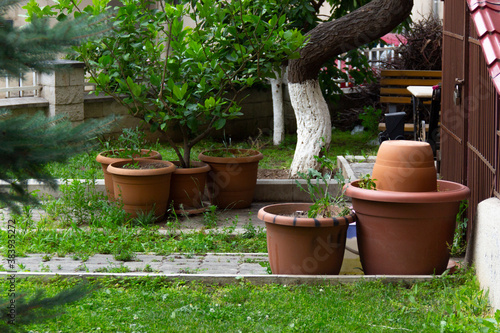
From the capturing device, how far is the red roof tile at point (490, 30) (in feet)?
11.9

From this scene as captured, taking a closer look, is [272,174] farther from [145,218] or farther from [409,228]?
[409,228]

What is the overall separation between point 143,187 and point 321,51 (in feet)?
11.1

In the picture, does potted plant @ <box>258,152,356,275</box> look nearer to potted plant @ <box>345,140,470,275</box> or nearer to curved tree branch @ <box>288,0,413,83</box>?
potted plant @ <box>345,140,470,275</box>

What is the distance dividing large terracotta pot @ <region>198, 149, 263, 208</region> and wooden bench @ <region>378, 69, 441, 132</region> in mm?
5235

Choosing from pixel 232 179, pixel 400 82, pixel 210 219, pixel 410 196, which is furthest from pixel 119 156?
pixel 400 82

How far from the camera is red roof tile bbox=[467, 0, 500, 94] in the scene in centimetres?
364

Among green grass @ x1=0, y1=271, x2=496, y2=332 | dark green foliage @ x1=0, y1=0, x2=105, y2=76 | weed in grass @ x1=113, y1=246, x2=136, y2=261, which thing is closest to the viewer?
dark green foliage @ x1=0, y1=0, x2=105, y2=76

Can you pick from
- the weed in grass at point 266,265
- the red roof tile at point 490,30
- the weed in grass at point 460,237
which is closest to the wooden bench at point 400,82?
the weed in grass at point 460,237

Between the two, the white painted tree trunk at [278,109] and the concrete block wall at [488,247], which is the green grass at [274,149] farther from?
the concrete block wall at [488,247]

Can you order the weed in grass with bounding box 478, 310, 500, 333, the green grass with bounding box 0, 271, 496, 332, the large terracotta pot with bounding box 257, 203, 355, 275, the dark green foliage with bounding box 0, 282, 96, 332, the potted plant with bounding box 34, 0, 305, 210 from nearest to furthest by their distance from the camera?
1. the dark green foliage with bounding box 0, 282, 96, 332
2. the weed in grass with bounding box 478, 310, 500, 333
3. the green grass with bounding box 0, 271, 496, 332
4. the large terracotta pot with bounding box 257, 203, 355, 275
5. the potted plant with bounding box 34, 0, 305, 210

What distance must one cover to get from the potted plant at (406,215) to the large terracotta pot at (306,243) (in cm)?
23

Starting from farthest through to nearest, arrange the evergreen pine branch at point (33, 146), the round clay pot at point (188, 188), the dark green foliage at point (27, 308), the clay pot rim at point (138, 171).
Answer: the round clay pot at point (188, 188)
the clay pot rim at point (138, 171)
the dark green foliage at point (27, 308)
the evergreen pine branch at point (33, 146)

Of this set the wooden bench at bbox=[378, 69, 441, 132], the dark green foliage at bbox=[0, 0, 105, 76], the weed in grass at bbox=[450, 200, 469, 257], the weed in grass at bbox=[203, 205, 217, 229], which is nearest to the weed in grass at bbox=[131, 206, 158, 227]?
the weed in grass at bbox=[203, 205, 217, 229]

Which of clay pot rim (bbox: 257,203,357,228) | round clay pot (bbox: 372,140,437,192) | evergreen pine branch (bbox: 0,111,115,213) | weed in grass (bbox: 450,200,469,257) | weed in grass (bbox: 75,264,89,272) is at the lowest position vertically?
weed in grass (bbox: 75,264,89,272)
